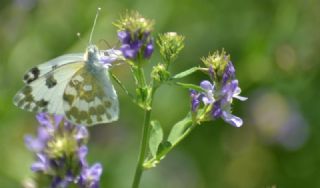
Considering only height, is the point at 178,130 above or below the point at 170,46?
below

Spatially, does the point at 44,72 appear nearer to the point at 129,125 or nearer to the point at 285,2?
the point at 129,125

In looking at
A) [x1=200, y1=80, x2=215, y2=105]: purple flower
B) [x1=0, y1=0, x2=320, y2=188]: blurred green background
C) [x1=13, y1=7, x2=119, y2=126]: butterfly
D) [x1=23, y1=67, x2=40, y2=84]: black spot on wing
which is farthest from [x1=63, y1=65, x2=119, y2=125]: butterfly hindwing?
[x1=0, y1=0, x2=320, y2=188]: blurred green background

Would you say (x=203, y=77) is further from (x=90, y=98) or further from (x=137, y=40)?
(x=137, y=40)

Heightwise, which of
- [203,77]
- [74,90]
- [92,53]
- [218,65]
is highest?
[92,53]

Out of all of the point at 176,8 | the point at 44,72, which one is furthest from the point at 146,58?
the point at 176,8

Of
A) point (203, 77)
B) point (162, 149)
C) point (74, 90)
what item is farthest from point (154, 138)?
point (203, 77)

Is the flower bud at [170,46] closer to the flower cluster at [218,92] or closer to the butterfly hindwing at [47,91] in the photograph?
the flower cluster at [218,92]
